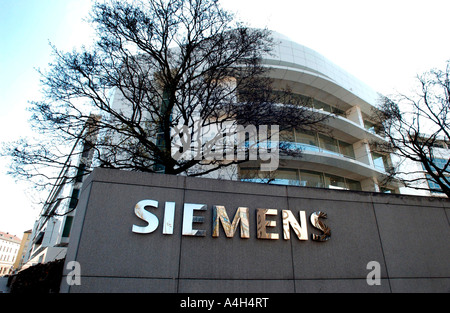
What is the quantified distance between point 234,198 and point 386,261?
4.74m

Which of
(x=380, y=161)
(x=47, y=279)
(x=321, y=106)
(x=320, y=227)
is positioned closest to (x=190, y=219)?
(x=320, y=227)

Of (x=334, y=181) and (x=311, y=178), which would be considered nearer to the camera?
(x=311, y=178)

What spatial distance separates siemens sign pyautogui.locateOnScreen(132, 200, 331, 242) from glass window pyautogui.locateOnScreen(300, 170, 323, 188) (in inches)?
629

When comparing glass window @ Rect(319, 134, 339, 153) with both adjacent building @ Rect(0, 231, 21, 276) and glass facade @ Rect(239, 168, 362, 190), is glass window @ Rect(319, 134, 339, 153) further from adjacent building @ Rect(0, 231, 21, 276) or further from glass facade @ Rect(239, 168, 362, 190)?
adjacent building @ Rect(0, 231, 21, 276)

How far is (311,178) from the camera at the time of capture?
23750mm

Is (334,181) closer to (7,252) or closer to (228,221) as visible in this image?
(228,221)

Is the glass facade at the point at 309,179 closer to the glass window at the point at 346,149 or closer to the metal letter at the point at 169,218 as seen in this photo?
the glass window at the point at 346,149

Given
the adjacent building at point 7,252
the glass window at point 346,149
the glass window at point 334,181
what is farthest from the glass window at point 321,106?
the adjacent building at point 7,252

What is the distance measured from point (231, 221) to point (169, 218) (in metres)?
1.59

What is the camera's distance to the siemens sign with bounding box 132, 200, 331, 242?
645 centimetres

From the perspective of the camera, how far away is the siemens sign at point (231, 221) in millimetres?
6445

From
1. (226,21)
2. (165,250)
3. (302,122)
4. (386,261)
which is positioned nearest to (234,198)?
(165,250)

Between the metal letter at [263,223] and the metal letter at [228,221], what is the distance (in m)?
0.31

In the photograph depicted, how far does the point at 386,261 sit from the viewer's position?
7574 millimetres
